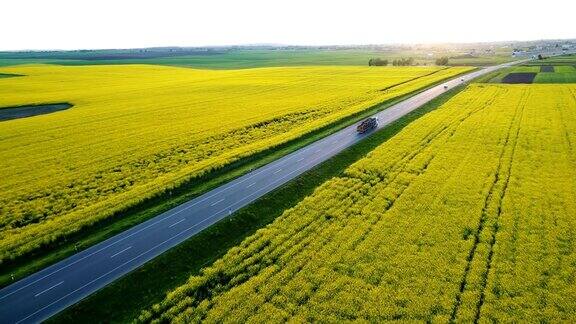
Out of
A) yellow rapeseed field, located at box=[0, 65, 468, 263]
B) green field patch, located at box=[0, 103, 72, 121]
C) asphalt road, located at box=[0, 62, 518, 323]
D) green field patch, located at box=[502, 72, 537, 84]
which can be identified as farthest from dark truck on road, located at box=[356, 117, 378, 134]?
green field patch, located at box=[502, 72, 537, 84]

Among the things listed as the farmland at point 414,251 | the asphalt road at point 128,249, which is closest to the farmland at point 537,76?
the farmland at point 414,251

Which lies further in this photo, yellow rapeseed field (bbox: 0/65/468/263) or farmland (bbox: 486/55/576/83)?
farmland (bbox: 486/55/576/83)

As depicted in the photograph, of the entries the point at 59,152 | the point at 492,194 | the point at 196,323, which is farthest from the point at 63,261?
the point at 492,194

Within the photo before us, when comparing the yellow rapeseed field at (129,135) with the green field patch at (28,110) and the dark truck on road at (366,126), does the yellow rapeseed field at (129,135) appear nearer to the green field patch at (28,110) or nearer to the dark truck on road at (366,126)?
the green field patch at (28,110)

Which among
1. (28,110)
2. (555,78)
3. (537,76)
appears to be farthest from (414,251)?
(537,76)

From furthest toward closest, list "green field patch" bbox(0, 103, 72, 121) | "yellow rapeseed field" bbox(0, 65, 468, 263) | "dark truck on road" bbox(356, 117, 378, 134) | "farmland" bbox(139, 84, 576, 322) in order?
"green field patch" bbox(0, 103, 72, 121), "dark truck on road" bbox(356, 117, 378, 134), "yellow rapeseed field" bbox(0, 65, 468, 263), "farmland" bbox(139, 84, 576, 322)

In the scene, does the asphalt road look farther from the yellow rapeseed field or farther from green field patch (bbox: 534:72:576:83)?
green field patch (bbox: 534:72:576:83)

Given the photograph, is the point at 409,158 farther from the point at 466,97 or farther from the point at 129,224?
the point at 466,97
